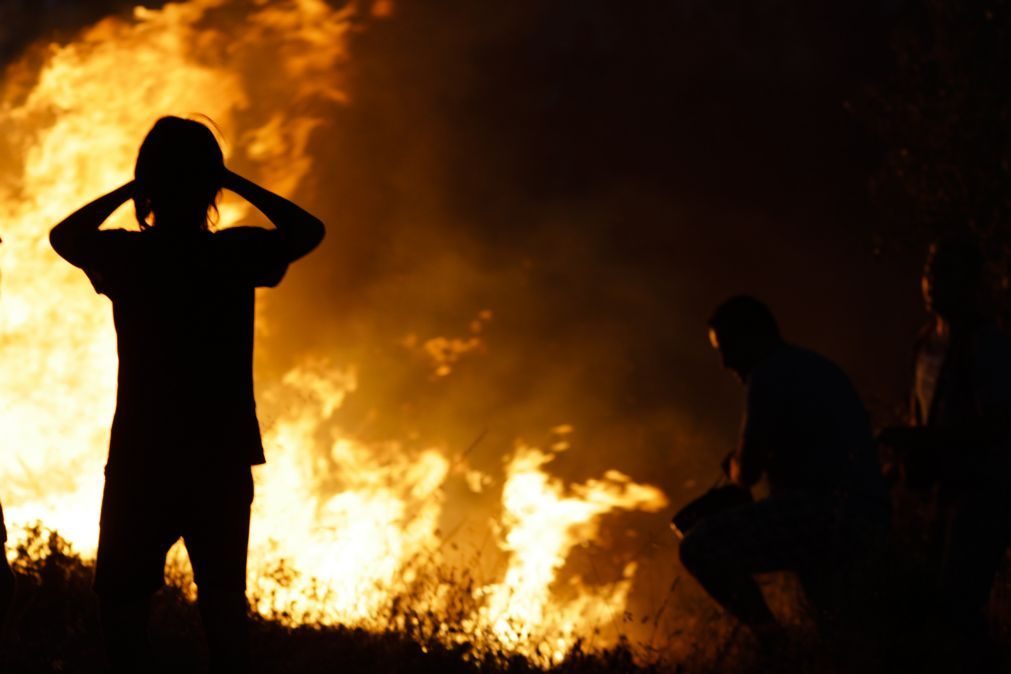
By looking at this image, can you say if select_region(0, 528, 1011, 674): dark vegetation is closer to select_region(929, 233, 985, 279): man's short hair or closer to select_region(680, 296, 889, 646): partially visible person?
select_region(680, 296, 889, 646): partially visible person

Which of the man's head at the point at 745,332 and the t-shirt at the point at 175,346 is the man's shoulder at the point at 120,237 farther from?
the man's head at the point at 745,332

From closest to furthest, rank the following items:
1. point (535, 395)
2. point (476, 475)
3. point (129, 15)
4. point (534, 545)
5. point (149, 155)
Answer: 1. point (149, 155)
2. point (129, 15)
3. point (534, 545)
4. point (476, 475)
5. point (535, 395)

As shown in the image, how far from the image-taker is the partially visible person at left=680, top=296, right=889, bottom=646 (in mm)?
5086

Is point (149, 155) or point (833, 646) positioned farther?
point (833, 646)

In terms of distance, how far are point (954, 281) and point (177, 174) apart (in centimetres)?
348

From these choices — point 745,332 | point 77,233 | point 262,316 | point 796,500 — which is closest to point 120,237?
point 77,233

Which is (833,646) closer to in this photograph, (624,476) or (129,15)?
(129,15)

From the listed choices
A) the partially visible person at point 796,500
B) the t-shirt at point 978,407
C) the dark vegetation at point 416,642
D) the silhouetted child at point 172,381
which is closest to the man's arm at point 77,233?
the silhouetted child at point 172,381

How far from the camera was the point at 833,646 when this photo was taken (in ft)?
16.7

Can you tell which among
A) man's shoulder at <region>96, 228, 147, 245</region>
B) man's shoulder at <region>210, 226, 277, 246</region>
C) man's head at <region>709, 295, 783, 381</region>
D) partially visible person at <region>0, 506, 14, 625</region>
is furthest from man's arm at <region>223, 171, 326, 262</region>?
man's head at <region>709, 295, 783, 381</region>

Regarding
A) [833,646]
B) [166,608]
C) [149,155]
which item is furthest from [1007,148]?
[149,155]

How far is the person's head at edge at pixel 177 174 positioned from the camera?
3.71 m

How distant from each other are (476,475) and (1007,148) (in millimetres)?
7057

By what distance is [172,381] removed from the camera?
12.1 feet
